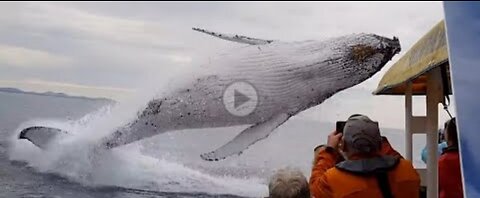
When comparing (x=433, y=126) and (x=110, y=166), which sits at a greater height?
(x=433, y=126)

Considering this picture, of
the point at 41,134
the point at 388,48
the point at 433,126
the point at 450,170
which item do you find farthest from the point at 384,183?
the point at 41,134

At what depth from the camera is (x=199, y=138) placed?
5988 mm

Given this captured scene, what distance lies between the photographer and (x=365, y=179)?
3049mm

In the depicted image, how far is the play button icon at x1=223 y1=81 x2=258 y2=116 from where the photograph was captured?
→ 5.25 metres

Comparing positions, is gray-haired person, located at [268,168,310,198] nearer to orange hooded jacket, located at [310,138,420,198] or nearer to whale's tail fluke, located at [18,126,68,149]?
orange hooded jacket, located at [310,138,420,198]

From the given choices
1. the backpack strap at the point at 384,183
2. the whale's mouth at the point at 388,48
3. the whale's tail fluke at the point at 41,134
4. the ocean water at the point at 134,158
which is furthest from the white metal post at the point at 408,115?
the whale's tail fluke at the point at 41,134

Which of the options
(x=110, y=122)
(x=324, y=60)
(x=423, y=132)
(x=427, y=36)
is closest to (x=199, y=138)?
(x=110, y=122)

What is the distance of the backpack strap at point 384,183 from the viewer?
304 cm

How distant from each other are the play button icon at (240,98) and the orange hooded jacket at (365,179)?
218cm

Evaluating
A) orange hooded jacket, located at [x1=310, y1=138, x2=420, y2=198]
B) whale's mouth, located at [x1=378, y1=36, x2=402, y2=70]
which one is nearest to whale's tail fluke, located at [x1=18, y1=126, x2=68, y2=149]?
whale's mouth, located at [x1=378, y1=36, x2=402, y2=70]

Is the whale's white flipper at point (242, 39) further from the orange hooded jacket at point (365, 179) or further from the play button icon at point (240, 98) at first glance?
the orange hooded jacket at point (365, 179)

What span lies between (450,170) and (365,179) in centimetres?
148

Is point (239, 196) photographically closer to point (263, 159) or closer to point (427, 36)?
point (263, 159)

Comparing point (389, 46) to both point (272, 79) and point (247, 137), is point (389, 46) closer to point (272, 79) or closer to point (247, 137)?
point (272, 79)
